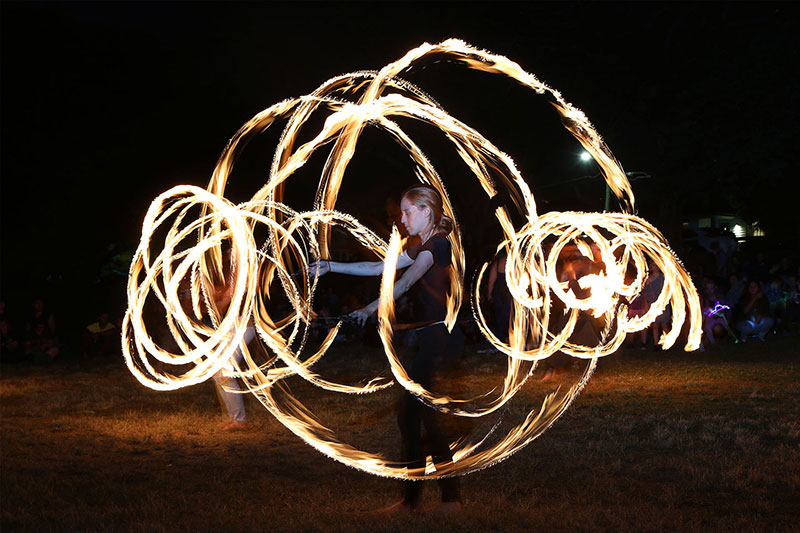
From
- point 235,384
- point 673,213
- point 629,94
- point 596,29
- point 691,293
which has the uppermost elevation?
point 596,29

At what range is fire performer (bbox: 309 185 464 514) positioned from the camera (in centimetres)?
548

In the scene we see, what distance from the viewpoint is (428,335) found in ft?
18.1

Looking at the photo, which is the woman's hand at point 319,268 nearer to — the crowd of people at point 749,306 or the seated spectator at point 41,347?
the seated spectator at point 41,347

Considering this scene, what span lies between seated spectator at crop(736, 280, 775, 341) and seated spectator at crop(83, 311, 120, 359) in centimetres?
1193

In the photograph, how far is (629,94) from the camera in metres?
23.5

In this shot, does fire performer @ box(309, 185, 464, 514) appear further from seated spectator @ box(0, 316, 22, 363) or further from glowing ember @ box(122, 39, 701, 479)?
seated spectator @ box(0, 316, 22, 363)

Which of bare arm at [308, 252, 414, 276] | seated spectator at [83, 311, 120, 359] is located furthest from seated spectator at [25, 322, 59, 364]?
bare arm at [308, 252, 414, 276]

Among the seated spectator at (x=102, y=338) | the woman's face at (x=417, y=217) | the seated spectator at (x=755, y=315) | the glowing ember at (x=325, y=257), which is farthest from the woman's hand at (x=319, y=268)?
the seated spectator at (x=755, y=315)

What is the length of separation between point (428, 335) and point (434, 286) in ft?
1.02

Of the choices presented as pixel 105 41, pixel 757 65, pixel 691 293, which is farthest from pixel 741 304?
pixel 105 41

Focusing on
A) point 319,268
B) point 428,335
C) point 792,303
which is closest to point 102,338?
point 319,268

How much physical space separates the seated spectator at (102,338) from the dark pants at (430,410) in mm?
12144

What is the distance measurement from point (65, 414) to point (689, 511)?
705cm

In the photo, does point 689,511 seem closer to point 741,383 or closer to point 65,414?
point 741,383
